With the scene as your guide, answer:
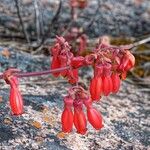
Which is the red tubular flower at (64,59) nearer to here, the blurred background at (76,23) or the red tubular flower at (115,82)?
the red tubular flower at (115,82)

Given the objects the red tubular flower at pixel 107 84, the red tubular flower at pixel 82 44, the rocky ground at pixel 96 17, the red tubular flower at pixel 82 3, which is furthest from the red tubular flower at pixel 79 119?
the red tubular flower at pixel 82 3

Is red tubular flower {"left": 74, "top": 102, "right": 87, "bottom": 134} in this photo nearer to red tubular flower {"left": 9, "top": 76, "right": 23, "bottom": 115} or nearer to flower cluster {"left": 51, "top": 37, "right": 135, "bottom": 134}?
flower cluster {"left": 51, "top": 37, "right": 135, "bottom": 134}

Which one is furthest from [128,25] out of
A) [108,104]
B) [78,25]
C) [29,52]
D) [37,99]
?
[37,99]

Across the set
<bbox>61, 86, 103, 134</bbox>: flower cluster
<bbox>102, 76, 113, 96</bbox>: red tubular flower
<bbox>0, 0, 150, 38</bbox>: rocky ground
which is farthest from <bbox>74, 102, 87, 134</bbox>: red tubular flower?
<bbox>0, 0, 150, 38</bbox>: rocky ground

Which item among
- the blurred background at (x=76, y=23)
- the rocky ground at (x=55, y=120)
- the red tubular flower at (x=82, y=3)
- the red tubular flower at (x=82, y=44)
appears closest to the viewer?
the rocky ground at (x=55, y=120)

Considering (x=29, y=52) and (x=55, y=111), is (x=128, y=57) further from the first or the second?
(x=29, y=52)

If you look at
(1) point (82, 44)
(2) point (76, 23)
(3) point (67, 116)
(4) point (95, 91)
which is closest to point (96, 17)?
(2) point (76, 23)
